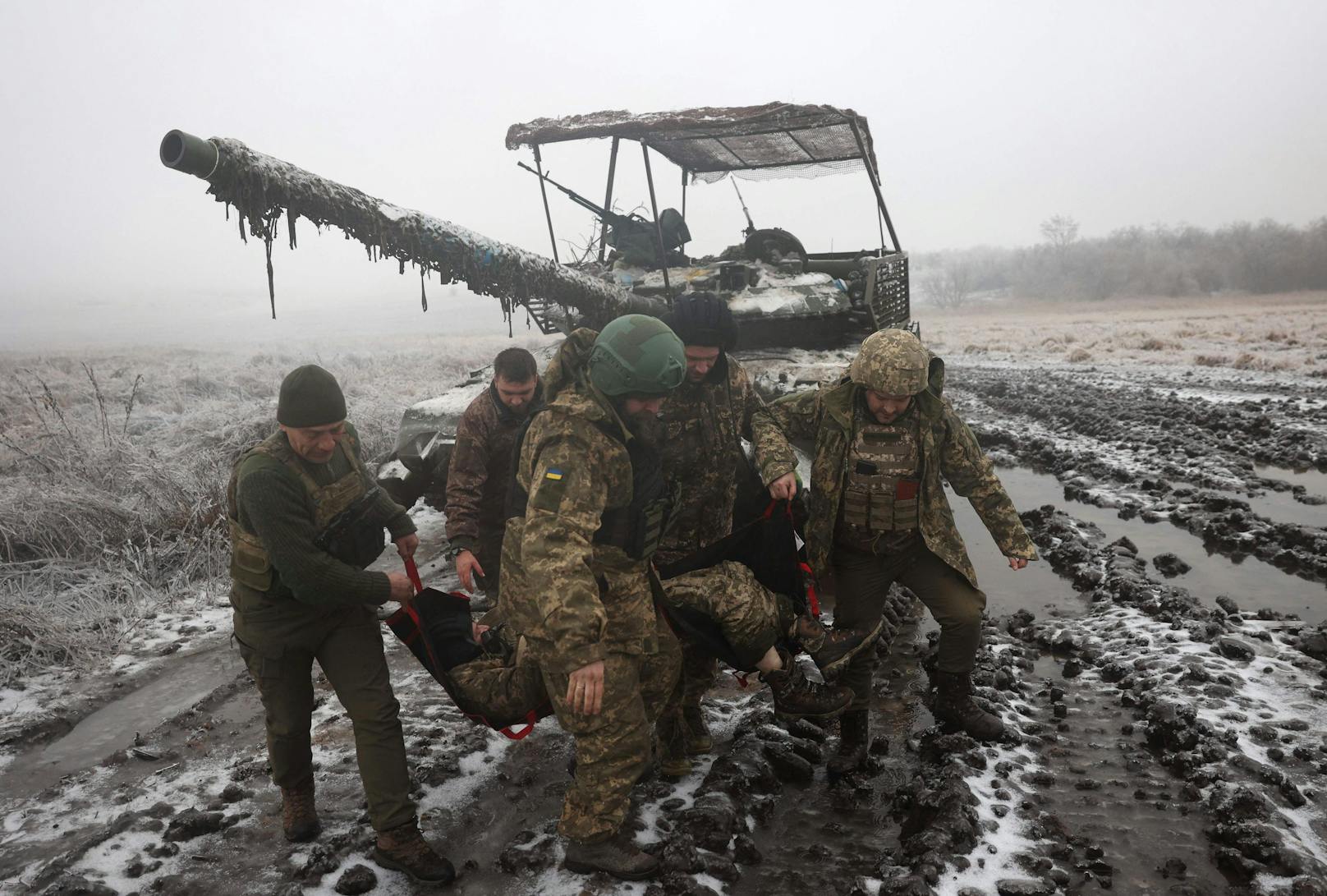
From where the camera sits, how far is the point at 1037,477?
8.45 metres

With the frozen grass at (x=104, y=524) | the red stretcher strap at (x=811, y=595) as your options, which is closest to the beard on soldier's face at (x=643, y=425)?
the red stretcher strap at (x=811, y=595)

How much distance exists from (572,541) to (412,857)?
1200 mm

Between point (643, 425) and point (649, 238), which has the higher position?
point (649, 238)

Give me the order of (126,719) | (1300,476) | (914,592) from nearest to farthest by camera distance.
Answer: (914,592) → (126,719) → (1300,476)

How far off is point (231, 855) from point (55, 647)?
2.67m

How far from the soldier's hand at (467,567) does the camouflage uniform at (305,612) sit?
2.21ft

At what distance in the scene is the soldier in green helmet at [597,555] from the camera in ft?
7.92

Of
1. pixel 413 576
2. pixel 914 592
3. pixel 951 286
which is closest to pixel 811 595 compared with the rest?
pixel 914 592

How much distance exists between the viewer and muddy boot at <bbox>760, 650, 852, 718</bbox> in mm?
3059

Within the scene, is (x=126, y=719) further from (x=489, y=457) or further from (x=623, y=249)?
(x=623, y=249)

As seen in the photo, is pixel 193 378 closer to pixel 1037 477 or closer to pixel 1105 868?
pixel 1037 477

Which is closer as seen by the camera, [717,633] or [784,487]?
[717,633]

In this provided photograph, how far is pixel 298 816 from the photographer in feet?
9.70

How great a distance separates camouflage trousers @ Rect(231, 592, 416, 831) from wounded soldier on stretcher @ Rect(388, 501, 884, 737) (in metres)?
0.18
